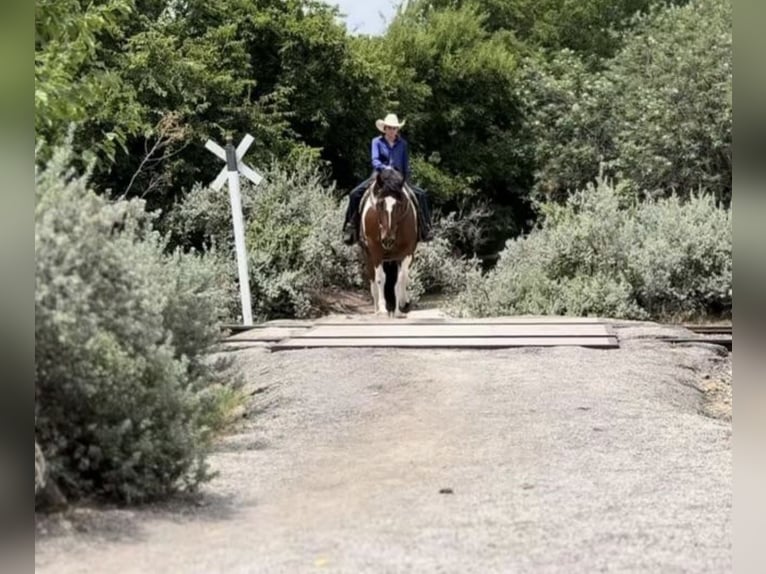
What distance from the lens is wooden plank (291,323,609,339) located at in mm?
7195

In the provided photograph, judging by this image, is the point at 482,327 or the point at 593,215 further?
the point at 593,215

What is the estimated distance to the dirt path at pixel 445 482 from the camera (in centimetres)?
342

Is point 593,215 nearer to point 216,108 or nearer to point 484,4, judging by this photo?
point 216,108

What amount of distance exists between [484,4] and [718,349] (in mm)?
12048

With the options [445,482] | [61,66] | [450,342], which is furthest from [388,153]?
[445,482]

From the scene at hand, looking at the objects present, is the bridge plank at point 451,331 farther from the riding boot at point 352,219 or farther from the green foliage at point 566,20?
the green foliage at point 566,20

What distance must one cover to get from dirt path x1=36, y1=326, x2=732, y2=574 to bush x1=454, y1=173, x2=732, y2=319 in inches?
116

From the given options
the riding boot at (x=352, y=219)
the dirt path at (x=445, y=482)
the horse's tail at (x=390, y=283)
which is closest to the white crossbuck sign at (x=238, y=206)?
the riding boot at (x=352, y=219)

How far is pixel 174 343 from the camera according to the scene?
444cm

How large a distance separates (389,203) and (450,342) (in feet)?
6.77

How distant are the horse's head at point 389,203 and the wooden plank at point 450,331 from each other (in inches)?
47.0

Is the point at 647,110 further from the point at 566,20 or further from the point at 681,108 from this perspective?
the point at 566,20

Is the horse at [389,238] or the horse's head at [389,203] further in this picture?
the horse at [389,238]
